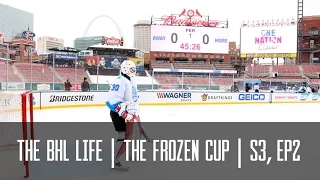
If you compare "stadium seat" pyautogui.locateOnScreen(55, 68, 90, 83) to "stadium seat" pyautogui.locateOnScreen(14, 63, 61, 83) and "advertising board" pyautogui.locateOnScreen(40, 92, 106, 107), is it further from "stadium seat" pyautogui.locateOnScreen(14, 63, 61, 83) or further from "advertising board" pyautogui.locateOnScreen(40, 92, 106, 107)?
"advertising board" pyautogui.locateOnScreen(40, 92, 106, 107)

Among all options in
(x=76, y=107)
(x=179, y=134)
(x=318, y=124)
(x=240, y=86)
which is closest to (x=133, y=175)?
(x=179, y=134)

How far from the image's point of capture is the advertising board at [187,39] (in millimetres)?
37844

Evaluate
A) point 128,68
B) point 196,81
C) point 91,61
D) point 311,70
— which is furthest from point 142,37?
point 128,68

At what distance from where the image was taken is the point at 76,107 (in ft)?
41.7

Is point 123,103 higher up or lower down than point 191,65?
lower down

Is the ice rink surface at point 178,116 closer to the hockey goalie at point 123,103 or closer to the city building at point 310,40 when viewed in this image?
the hockey goalie at point 123,103

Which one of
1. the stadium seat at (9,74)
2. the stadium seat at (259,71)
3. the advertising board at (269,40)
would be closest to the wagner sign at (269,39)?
the advertising board at (269,40)

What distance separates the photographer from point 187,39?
38.2m

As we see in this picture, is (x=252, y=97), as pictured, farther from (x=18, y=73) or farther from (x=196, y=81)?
(x=18, y=73)

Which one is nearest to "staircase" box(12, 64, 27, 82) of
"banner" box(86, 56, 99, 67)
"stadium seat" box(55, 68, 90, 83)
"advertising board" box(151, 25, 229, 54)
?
"stadium seat" box(55, 68, 90, 83)

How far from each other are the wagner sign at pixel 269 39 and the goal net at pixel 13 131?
35896 millimetres

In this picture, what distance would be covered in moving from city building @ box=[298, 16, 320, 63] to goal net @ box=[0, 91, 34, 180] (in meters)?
43.1

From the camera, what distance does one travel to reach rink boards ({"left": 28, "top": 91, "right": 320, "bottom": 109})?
1205 cm

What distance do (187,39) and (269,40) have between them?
7711 millimetres
